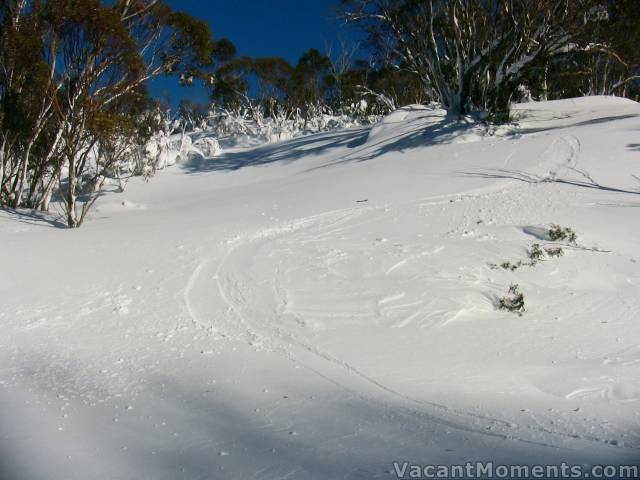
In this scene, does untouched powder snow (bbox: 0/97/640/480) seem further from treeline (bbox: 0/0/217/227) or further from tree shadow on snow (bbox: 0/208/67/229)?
treeline (bbox: 0/0/217/227)

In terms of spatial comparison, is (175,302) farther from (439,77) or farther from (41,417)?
(439,77)

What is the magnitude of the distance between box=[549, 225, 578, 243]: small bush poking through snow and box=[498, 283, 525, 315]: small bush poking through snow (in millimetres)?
1339

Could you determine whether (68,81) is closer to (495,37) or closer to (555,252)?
(555,252)

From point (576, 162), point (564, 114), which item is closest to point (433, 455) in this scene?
point (576, 162)

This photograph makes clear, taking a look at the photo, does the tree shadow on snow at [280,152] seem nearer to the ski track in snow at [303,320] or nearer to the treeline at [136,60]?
the treeline at [136,60]

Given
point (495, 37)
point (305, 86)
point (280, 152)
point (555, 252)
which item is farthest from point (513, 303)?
point (305, 86)

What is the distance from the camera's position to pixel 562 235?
548 centimetres

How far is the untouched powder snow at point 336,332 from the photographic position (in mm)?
2514

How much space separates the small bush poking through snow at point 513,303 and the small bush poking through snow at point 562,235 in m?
1.34

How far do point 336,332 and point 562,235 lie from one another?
120 inches

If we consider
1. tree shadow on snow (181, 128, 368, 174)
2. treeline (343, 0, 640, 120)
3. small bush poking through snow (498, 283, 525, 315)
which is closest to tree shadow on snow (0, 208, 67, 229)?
tree shadow on snow (181, 128, 368, 174)

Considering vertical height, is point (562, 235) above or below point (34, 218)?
below

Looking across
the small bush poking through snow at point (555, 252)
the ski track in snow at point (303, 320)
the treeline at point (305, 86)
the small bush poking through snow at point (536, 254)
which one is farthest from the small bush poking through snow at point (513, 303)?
the treeline at point (305, 86)

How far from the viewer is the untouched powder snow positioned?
8.25ft
